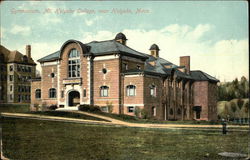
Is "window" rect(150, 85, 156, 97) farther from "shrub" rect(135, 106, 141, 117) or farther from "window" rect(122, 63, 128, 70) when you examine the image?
"window" rect(122, 63, 128, 70)

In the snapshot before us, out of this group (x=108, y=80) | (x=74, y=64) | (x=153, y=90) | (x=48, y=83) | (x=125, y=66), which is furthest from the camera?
(x=153, y=90)

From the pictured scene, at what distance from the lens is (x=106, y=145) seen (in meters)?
13.6

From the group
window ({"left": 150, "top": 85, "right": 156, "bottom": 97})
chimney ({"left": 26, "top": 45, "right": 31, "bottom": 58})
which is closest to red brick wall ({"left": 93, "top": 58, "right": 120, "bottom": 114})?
window ({"left": 150, "top": 85, "right": 156, "bottom": 97})

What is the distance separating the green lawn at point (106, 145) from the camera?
12.2 meters

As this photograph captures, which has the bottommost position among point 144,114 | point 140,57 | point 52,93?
point 144,114

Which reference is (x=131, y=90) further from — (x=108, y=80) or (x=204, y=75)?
(x=204, y=75)

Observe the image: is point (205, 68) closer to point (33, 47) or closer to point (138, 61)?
point (33, 47)

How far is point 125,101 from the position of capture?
29.9m

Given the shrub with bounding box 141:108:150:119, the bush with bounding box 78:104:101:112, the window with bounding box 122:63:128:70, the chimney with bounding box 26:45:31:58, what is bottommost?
the shrub with bounding box 141:108:150:119

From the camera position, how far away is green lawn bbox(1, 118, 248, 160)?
1217 cm

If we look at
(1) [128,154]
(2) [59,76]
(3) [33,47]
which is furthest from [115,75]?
(1) [128,154]

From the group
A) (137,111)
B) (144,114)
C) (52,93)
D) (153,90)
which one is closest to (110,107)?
(137,111)

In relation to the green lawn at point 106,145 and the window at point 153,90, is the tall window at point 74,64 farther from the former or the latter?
the green lawn at point 106,145

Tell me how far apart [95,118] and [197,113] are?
12.4m
